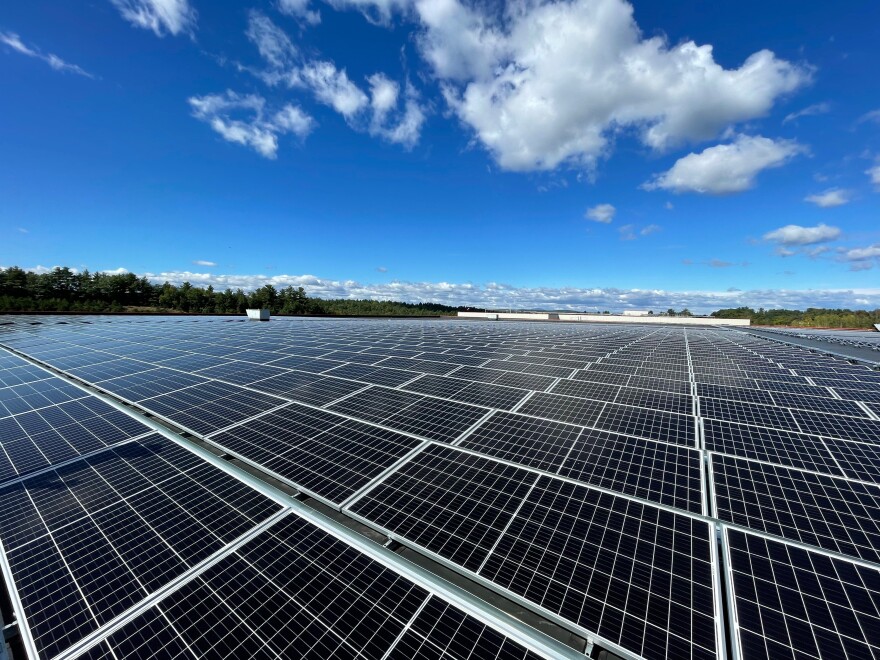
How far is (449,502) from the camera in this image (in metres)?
5.62

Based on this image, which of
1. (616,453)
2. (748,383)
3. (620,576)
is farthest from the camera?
(748,383)

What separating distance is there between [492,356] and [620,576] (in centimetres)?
1521

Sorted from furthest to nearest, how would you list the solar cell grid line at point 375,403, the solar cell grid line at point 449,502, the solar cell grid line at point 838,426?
the solar cell grid line at point 375,403, the solar cell grid line at point 838,426, the solar cell grid line at point 449,502

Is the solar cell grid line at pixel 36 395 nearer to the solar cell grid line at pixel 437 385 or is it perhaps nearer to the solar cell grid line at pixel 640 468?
the solar cell grid line at pixel 437 385

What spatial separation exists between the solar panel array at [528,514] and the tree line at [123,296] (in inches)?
2639

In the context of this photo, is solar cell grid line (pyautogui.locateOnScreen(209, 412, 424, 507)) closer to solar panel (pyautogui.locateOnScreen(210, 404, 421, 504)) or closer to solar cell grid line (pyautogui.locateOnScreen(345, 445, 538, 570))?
solar panel (pyautogui.locateOnScreen(210, 404, 421, 504))

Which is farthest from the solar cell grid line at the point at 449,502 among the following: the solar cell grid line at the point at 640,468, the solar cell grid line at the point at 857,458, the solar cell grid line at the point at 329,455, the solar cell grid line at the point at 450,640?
the solar cell grid line at the point at 857,458

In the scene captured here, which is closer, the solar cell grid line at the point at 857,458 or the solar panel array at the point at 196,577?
the solar panel array at the point at 196,577

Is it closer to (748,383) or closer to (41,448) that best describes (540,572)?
(41,448)

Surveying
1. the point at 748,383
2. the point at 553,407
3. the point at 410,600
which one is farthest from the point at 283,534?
the point at 748,383

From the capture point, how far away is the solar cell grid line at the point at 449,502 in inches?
186

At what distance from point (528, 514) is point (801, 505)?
4984 millimetres

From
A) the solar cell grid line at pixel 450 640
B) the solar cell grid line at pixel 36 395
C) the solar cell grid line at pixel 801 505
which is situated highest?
the solar cell grid line at pixel 801 505

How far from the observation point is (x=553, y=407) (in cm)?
1013
